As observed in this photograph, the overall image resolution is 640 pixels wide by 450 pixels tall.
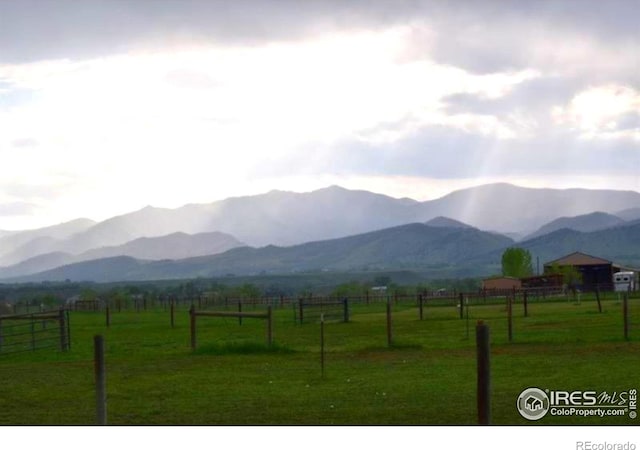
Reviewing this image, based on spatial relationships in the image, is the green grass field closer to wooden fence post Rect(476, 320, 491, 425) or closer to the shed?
wooden fence post Rect(476, 320, 491, 425)

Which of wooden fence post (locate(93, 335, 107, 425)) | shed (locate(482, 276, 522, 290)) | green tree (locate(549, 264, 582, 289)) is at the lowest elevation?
shed (locate(482, 276, 522, 290))

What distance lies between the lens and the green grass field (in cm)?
1509

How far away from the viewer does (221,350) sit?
26891mm

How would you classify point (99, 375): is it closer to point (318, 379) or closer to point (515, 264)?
point (318, 379)

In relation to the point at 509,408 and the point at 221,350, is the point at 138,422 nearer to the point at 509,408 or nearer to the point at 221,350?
the point at 509,408

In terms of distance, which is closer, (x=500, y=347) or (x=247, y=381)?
(x=247, y=381)

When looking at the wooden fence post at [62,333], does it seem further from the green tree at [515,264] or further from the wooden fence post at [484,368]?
the green tree at [515,264]

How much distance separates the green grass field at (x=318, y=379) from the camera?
15094 mm

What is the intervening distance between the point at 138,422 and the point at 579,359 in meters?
10.4

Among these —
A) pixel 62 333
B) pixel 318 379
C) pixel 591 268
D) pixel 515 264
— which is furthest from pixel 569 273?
pixel 318 379

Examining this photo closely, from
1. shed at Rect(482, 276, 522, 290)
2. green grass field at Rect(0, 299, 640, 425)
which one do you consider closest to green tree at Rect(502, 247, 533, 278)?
shed at Rect(482, 276, 522, 290)

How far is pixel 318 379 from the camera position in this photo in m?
19.5

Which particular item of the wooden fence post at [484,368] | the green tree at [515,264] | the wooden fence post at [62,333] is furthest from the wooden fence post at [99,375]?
the green tree at [515,264]
